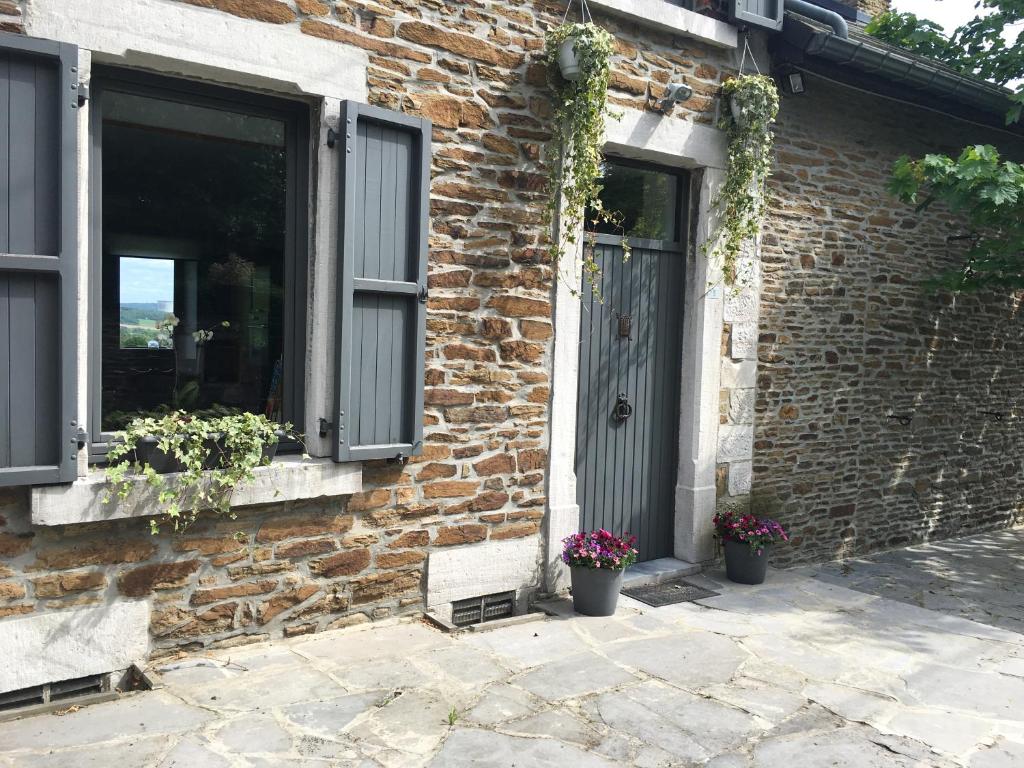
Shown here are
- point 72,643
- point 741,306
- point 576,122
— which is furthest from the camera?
point 741,306

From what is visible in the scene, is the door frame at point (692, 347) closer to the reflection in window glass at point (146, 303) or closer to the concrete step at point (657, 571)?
the concrete step at point (657, 571)

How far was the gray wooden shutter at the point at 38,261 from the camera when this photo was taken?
3266 millimetres

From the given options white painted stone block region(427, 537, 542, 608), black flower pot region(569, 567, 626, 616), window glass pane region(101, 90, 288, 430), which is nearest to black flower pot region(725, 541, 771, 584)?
black flower pot region(569, 567, 626, 616)

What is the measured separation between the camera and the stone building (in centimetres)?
344

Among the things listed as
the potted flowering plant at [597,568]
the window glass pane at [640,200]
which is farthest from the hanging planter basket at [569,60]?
the potted flowering plant at [597,568]

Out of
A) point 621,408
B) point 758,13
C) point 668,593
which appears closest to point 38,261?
point 621,408

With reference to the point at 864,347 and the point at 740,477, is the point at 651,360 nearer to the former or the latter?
the point at 740,477

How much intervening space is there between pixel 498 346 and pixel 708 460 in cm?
189

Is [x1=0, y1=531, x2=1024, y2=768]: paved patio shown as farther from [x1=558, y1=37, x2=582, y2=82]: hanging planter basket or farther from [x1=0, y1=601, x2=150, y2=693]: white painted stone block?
[x1=558, y1=37, x2=582, y2=82]: hanging planter basket

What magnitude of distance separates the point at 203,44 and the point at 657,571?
395 centimetres

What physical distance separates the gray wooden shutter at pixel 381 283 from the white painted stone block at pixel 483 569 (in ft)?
2.25

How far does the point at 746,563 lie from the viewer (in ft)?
18.4

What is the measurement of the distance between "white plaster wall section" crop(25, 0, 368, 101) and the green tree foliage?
3791 mm

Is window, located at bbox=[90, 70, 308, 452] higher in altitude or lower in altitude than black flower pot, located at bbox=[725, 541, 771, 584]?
higher
